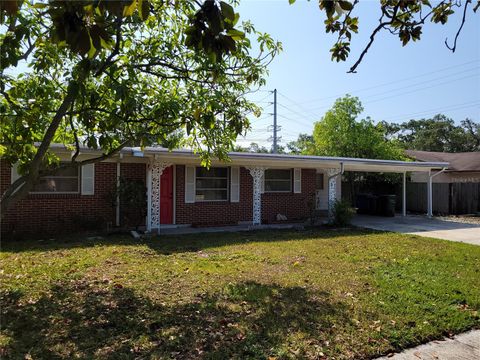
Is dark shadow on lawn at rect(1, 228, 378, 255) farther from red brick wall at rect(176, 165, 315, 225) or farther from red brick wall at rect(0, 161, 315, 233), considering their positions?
red brick wall at rect(176, 165, 315, 225)

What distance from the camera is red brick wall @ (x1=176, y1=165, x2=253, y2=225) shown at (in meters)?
13.3

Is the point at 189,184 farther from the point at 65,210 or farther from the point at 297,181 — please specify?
the point at 297,181

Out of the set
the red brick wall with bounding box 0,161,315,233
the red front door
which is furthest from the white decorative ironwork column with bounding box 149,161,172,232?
the red front door

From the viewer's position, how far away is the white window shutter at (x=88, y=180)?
11.6 meters

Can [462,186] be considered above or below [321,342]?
above

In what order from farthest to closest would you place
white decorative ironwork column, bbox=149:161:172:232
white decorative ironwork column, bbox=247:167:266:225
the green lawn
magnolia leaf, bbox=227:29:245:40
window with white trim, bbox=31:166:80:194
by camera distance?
1. white decorative ironwork column, bbox=247:167:266:225
2. white decorative ironwork column, bbox=149:161:172:232
3. window with white trim, bbox=31:166:80:194
4. the green lawn
5. magnolia leaf, bbox=227:29:245:40

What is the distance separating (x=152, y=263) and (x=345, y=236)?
21.1 feet

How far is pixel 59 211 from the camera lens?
37.1ft

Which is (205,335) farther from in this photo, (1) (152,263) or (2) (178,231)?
(2) (178,231)

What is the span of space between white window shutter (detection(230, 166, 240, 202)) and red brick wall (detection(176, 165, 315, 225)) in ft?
0.74

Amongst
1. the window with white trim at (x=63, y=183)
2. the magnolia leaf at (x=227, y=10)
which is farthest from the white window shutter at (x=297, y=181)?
the magnolia leaf at (x=227, y=10)

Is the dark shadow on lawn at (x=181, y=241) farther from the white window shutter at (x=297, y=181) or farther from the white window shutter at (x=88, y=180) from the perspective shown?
the white window shutter at (x=297, y=181)

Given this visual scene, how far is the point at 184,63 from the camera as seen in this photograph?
618cm

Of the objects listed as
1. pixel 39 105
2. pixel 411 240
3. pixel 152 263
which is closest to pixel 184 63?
pixel 39 105
